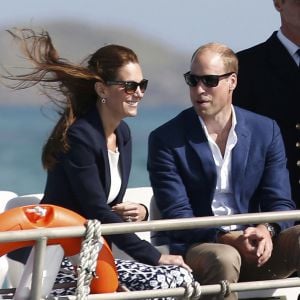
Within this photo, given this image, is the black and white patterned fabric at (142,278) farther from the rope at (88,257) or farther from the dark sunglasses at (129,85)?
the dark sunglasses at (129,85)

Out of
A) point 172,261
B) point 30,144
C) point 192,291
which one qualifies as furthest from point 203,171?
point 30,144

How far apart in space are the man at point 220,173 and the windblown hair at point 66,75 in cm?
33

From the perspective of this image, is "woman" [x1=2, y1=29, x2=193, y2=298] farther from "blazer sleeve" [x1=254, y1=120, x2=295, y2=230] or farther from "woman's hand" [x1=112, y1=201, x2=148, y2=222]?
"blazer sleeve" [x1=254, y1=120, x2=295, y2=230]

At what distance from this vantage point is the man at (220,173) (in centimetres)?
578

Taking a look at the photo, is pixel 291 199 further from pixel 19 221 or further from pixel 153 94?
pixel 153 94

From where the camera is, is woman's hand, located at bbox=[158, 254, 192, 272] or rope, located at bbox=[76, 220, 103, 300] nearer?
rope, located at bbox=[76, 220, 103, 300]

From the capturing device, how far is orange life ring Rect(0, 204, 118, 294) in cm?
507

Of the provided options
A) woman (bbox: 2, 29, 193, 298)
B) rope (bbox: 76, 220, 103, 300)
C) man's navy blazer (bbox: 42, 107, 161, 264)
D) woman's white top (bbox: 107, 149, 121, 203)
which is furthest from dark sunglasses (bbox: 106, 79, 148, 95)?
rope (bbox: 76, 220, 103, 300)

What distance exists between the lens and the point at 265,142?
6.00 meters

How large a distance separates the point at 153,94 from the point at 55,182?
2701cm

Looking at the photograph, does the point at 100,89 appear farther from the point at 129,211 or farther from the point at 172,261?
the point at 172,261

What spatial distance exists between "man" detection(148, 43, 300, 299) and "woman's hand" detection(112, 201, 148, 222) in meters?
0.10

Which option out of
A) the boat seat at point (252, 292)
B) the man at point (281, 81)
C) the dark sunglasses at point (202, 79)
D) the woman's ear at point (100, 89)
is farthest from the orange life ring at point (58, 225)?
the man at point (281, 81)

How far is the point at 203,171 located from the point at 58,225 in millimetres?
951
